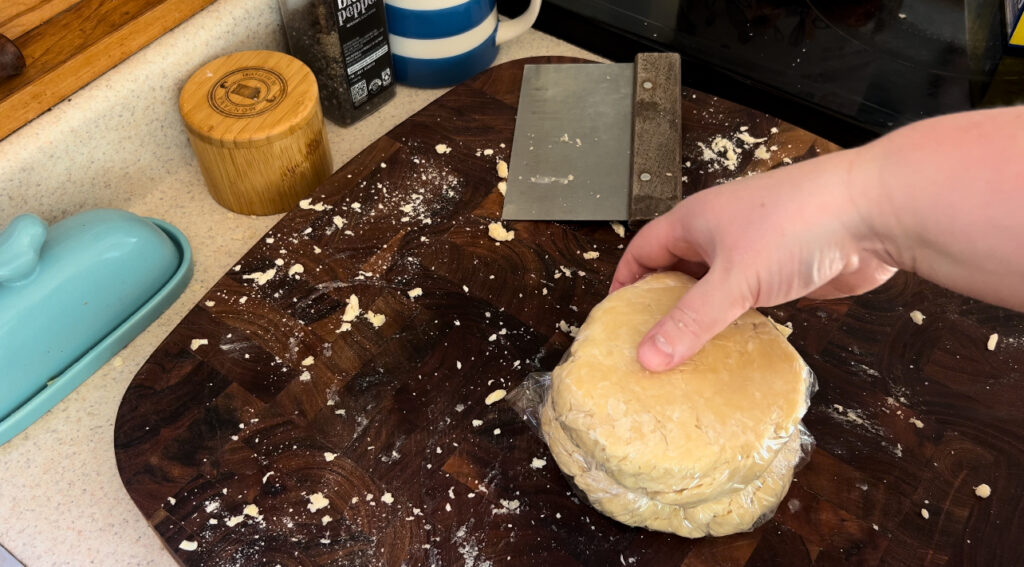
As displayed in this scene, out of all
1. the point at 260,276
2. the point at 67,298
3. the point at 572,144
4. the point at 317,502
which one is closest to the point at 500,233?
the point at 572,144

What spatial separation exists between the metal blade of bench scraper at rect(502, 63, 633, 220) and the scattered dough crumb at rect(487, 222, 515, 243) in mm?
19

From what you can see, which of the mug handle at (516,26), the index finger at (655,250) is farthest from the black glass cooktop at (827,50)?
the index finger at (655,250)

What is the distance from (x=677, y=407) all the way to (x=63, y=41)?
876 mm

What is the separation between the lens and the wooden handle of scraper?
3.44 feet

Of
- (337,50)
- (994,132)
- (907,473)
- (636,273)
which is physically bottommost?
(907,473)

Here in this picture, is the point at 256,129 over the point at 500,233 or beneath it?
over

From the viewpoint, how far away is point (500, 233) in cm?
105

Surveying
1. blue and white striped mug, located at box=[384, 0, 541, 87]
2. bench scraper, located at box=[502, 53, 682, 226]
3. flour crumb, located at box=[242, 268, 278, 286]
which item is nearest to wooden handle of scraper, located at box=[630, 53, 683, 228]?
bench scraper, located at box=[502, 53, 682, 226]

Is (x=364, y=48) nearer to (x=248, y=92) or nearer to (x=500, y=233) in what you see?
(x=248, y=92)

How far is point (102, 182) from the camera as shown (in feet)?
3.57

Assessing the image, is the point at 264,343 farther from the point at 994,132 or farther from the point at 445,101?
the point at 994,132

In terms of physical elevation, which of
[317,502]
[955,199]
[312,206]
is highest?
[955,199]

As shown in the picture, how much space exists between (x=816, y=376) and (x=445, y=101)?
2.14 feet

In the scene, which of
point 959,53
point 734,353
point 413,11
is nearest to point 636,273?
point 734,353
